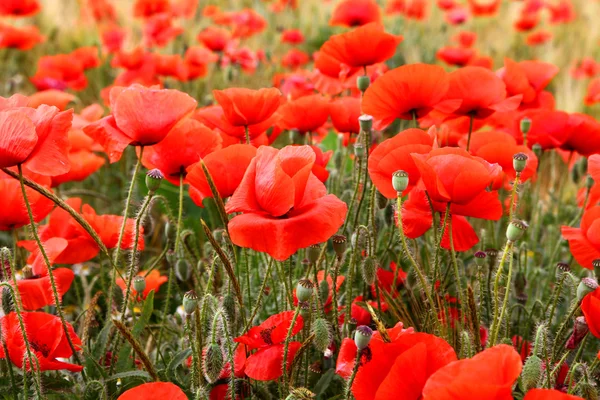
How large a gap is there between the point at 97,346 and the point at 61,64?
1.87m

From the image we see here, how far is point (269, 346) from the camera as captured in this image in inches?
47.2

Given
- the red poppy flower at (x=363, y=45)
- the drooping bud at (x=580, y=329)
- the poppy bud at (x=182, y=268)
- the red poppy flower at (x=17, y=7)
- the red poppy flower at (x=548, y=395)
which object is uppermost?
the red poppy flower at (x=363, y=45)

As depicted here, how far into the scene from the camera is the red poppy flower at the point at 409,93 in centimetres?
142

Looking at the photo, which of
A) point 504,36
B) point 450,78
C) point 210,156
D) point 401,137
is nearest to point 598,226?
point 401,137

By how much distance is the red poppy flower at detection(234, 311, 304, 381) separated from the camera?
1157 mm

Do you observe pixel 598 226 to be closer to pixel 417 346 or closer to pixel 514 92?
pixel 417 346

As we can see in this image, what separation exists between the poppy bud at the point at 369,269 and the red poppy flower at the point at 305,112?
532 mm

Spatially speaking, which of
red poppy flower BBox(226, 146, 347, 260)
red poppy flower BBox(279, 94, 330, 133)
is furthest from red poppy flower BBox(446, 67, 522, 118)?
red poppy flower BBox(226, 146, 347, 260)

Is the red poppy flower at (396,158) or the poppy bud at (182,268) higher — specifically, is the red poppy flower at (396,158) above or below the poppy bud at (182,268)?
above

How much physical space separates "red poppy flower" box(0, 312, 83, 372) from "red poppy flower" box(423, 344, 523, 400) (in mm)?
669

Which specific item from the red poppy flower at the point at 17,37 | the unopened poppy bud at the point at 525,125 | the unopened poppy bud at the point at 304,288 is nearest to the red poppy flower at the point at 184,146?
the unopened poppy bud at the point at 304,288

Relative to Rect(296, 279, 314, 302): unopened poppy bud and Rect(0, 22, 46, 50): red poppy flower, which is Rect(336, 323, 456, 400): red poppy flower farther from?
Rect(0, 22, 46, 50): red poppy flower

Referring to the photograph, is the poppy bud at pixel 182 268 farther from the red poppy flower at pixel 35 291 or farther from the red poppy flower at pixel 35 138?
the red poppy flower at pixel 35 138

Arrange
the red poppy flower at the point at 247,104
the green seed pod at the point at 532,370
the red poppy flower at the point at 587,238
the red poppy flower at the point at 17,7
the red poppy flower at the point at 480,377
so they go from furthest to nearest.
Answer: the red poppy flower at the point at 17,7, the red poppy flower at the point at 247,104, the red poppy flower at the point at 587,238, the green seed pod at the point at 532,370, the red poppy flower at the point at 480,377
